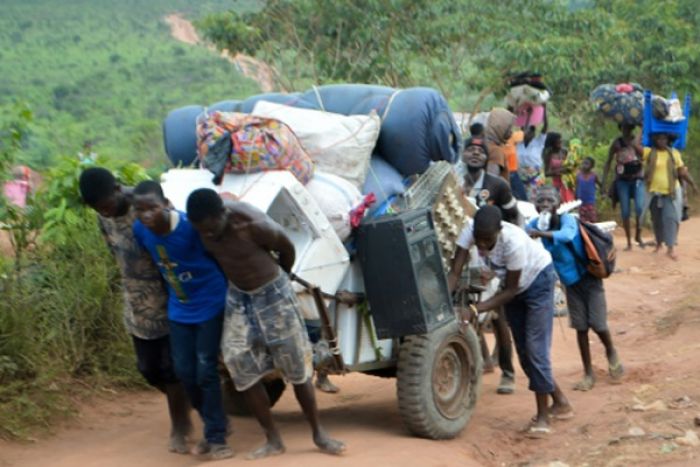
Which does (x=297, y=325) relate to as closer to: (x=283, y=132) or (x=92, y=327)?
(x=283, y=132)

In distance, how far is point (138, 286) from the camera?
674cm

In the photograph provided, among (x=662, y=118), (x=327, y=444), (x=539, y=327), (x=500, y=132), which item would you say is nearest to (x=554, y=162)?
(x=662, y=118)

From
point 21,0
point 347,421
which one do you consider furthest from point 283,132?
point 21,0

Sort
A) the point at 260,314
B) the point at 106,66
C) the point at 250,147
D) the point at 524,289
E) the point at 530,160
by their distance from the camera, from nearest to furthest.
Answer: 1. the point at 260,314
2. the point at 250,147
3. the point at 524,289
4. the point at 530,160
5. the point at 106,66

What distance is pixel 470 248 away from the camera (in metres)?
7.49

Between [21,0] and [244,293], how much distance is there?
1791 inches

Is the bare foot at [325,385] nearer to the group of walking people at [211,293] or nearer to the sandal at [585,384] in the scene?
the sandal at [585,384]

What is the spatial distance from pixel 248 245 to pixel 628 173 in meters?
10.4

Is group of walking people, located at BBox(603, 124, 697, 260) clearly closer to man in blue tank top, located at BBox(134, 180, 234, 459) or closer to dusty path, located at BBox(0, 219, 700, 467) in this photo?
dusty path, located at BBox(0, 219, 700, 467)

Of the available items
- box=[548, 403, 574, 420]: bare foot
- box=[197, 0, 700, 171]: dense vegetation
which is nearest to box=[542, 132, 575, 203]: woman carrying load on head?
box=[197, 0, 700, 171]: dense vegetation

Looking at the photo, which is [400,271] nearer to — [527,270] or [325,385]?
[527,270]

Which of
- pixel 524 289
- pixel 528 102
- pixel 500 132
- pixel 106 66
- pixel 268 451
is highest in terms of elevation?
pixel 106 66

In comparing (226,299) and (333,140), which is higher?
(333,140)

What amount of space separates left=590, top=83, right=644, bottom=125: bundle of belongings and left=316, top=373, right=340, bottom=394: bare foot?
7771mm
